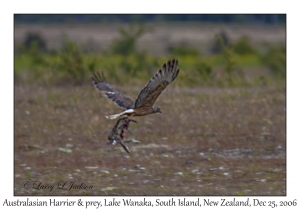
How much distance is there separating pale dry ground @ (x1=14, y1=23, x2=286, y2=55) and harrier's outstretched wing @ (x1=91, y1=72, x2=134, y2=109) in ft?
56.8

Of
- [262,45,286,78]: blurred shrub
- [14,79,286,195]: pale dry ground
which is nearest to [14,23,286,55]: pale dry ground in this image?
[262,45,286,78]: blurred shrub

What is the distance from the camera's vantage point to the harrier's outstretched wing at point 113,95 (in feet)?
30.8

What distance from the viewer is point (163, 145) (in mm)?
11102

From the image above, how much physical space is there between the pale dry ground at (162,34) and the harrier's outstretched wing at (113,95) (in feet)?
56.8

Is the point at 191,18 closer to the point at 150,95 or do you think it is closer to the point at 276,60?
the point at 276,60

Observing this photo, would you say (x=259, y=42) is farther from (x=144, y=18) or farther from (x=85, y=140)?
(x=85, y=140)

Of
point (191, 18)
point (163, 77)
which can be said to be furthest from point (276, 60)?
point (163, 77)

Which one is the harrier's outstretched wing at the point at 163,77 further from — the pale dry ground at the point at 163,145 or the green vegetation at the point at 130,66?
the green vegetation at the point at 130,66

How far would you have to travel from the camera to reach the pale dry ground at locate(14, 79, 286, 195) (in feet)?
29.7

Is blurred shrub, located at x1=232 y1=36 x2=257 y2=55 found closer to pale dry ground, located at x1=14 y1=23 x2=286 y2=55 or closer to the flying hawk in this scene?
pale dry ground, located at x1=14 y1=23 x2=286 y2=55

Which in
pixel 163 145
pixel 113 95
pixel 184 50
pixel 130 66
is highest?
pixel 184 50

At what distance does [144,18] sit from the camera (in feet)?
103

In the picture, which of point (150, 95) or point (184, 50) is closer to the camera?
point (150, 95)

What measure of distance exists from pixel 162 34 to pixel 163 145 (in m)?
20.8
